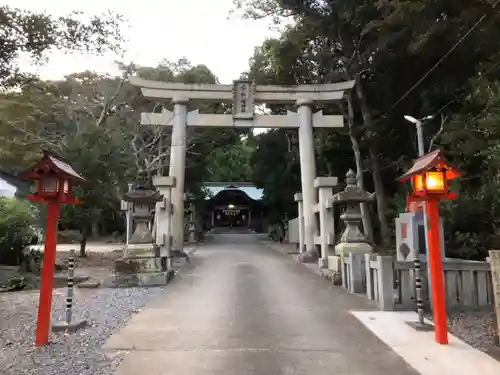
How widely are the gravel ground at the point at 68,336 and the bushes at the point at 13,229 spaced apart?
3.80 meters

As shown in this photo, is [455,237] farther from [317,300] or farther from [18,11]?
[18,11]

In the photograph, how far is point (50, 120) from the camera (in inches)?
949

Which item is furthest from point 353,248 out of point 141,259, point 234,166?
point 234,166

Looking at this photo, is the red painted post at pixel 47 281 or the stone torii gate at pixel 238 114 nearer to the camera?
the red painted post at pixel 47 281

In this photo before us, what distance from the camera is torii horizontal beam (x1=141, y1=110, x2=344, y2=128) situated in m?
18.6

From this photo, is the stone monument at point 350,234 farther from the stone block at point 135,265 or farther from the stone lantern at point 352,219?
the stone block at point 135,265

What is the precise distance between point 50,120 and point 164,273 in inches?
633

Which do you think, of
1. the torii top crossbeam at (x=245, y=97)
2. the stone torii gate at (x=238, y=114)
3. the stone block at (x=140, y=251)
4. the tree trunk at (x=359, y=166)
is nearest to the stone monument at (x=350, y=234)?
the stone block at (x=140, y=251)

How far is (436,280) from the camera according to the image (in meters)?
6.15

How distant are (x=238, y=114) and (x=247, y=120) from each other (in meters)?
0.45

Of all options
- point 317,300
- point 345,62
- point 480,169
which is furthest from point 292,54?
point 317,300

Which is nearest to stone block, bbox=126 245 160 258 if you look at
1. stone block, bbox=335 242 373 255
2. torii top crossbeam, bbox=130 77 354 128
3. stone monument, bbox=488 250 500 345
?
stone block, bbox=335 242 373 255

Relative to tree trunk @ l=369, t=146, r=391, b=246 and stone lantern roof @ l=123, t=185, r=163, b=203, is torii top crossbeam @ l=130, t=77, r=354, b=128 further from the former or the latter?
stone lantern roof @ l=123, t=185, r=163, b=203

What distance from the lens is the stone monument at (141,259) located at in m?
11.6
